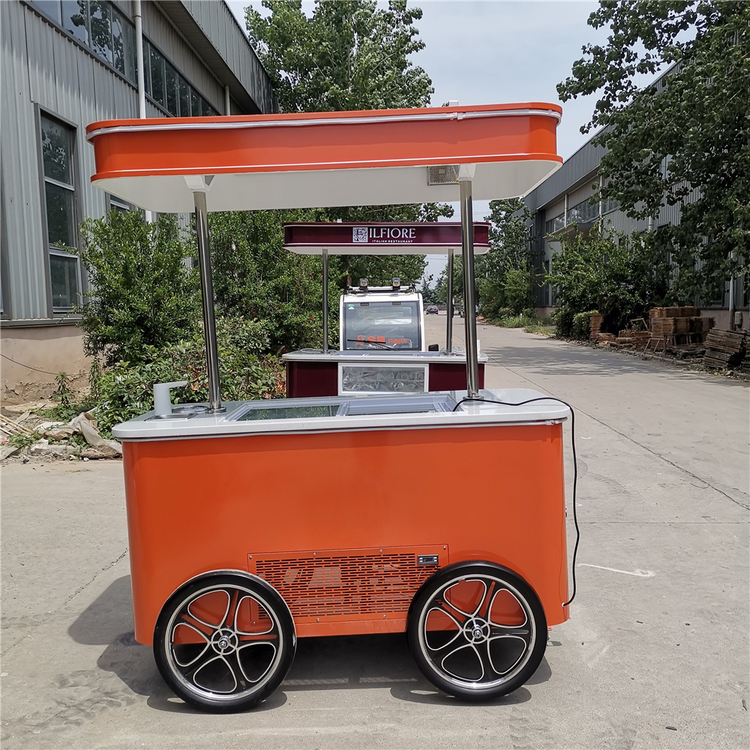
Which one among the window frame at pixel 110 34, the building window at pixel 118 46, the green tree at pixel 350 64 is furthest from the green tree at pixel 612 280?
the window frame at pixel 110 34

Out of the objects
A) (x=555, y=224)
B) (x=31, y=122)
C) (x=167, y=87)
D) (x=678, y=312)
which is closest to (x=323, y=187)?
(x=31, y=122)

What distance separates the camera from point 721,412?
11.0 meters

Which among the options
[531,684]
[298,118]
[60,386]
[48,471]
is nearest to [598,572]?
[531,684]

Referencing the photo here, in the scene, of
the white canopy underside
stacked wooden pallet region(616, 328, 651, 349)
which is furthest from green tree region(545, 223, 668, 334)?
the white canopy underside

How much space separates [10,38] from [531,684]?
36.6 feet

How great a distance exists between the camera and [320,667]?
3.70 m

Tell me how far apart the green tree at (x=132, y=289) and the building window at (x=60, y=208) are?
7.42 ft

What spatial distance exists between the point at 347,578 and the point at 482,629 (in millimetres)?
671

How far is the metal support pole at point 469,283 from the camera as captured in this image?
3566mm

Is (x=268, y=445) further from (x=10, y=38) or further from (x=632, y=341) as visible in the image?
(x=632, y=341)

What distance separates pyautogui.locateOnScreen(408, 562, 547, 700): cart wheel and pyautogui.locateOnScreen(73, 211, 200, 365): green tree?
6983 millimetres

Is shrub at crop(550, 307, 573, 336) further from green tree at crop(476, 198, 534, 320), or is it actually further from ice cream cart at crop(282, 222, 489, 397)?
ice cream cart at crop(282, 222, 489, 397)

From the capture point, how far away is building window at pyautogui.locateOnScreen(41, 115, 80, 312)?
11.6m

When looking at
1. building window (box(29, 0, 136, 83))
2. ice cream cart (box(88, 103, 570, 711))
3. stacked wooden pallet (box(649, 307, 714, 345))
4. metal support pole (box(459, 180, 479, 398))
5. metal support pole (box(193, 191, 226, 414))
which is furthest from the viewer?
stacked wooden pallet (box(649, 307, 714, 345))
